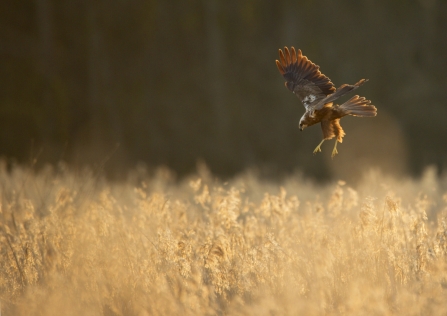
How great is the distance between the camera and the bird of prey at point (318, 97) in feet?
15.7

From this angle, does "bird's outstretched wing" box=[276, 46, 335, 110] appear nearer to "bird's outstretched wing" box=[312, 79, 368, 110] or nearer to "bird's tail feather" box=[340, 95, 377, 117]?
"bird's outstretched wing" box=[312, 79, 368, 110]

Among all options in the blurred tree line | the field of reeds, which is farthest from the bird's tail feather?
the blurred tree line

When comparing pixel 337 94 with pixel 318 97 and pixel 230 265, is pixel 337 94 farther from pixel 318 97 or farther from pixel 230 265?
pixel 230 265

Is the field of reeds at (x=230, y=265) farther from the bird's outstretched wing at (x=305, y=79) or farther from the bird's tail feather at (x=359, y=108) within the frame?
the bird's outstretched wing at (x=305, y=79)

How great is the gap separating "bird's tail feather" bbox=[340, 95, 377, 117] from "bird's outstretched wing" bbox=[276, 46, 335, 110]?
354 millimetres

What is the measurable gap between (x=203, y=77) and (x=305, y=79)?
964 cm

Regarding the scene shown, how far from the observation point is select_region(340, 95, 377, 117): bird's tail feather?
4620 mm

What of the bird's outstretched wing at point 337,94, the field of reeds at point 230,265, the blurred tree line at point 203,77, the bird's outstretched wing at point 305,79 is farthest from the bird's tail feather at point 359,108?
the blurred tree line at point 203,77

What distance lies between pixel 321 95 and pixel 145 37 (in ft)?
32.0

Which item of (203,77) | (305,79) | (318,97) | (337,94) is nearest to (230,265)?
(337,94)

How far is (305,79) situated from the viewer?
538 cm

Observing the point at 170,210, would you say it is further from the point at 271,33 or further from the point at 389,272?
the point at 271,33

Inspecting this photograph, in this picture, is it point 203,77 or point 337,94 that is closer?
point 337,94

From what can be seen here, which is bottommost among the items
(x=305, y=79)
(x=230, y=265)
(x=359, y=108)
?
(x=230, y=265)
